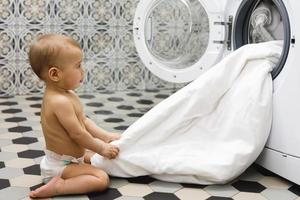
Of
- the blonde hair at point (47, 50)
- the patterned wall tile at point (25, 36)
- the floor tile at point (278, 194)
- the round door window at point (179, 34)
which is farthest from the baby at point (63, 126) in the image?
the patterned wall tile at point (25, 36)

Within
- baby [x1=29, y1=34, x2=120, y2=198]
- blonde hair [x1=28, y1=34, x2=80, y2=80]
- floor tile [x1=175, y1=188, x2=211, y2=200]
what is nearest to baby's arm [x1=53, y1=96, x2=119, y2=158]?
baby [x1=29, y1=34, x2=120, y2=198]

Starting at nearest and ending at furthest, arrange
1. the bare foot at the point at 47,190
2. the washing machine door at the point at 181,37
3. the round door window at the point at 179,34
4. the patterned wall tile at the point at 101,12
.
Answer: the bare foot at the point at 47,190
the washing machine door at the point at 181,37
the round door window at the point at 179,34
the patterned wall tile at the point at 101,12

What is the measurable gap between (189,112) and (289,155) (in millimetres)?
322

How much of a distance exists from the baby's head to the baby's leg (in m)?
0.28

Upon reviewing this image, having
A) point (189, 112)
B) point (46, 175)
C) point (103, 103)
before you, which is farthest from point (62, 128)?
A: point (103, 103)

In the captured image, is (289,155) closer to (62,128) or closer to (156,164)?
(156,164)

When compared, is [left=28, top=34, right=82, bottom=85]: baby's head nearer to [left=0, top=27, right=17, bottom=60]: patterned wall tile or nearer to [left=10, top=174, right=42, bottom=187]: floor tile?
[left=10, top=174, right=42, bottom=187]: floor tile

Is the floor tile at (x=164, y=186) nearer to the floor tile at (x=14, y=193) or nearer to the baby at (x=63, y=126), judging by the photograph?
the baby at (x=63, y=126)

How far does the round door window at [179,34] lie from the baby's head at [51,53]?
71cm

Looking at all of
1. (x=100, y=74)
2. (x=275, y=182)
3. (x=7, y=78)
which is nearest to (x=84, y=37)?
(x=100, y=74)

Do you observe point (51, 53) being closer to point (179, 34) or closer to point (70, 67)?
point (70, 67)

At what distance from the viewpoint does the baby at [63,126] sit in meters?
1.23

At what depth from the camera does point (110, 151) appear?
131 centimetres

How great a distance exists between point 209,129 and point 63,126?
18.0 inches
